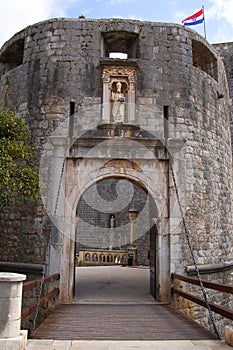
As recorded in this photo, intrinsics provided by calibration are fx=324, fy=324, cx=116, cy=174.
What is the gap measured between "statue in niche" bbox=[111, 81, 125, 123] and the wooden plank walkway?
4.02 m

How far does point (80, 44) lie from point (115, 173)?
328cm

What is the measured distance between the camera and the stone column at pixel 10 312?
3.33 meters

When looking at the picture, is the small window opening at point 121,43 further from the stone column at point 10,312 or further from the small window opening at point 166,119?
the stone column at point 10,312

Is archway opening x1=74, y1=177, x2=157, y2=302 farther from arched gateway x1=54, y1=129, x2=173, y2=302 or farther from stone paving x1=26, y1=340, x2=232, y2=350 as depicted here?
stone paving x1=26, y1=340, x2=232, y2=350

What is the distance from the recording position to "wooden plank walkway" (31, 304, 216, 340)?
13.8 ft

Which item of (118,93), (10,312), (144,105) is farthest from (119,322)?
(118,93)

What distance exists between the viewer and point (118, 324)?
4.82 metres

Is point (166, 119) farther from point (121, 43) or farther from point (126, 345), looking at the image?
point (126, 345)

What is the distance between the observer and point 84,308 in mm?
6012

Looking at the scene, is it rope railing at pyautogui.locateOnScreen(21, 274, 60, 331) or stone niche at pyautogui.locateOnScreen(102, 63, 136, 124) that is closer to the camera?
rope railing at pyautogui.locateOnScreen(21, 274, 60, 331)

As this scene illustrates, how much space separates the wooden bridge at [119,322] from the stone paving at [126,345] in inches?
8.2

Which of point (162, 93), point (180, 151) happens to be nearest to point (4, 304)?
point (180, 151)

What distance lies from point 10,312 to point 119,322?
2.09 m

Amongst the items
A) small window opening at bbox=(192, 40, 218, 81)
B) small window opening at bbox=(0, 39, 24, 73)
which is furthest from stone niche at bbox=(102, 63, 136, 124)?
small window opening at bbox=(0, 39, 24, 73)
